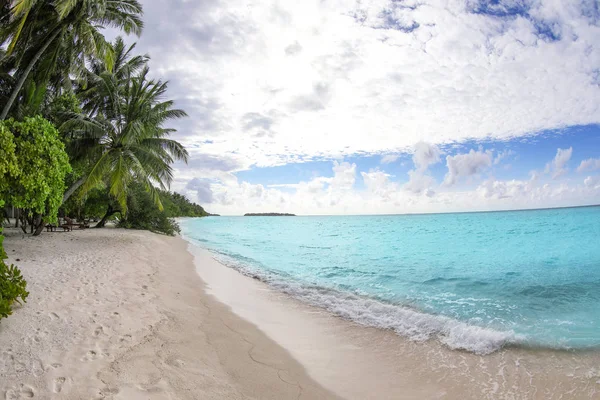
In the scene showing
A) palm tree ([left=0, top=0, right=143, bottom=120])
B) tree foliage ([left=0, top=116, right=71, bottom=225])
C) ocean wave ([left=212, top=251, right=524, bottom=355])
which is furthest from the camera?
palm tree ([left=0, top=0, right=143, bottom=120])

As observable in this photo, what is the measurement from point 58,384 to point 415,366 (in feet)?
15.5

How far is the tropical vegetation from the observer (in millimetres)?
8938

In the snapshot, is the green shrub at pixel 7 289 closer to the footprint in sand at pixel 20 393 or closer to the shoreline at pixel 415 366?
the footprint in sand at pixel 20 393

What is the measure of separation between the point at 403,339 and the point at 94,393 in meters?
5.06

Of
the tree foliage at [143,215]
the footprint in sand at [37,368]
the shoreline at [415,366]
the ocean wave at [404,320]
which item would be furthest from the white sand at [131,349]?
the tree foliage at [143,215]

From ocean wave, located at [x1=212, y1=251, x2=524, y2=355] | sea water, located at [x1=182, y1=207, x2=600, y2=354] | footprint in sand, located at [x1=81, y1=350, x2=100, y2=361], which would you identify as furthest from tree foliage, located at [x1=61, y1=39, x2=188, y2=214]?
footprint in sand, located at [x1=81, y1=350, x2=100, y2=361]

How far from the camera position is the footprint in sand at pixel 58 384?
321 centimetres

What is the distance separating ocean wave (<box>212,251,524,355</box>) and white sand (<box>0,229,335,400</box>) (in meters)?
2.69

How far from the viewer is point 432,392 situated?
414 cm

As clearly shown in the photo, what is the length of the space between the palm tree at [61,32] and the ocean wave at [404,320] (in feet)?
40.0

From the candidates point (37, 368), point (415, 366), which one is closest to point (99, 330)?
point (37, 368)

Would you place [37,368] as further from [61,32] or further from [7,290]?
[61,32]

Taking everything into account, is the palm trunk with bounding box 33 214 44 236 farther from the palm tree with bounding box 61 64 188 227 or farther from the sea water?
the sea water

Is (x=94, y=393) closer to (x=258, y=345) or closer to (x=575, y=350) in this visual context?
(x=258, y=345)
